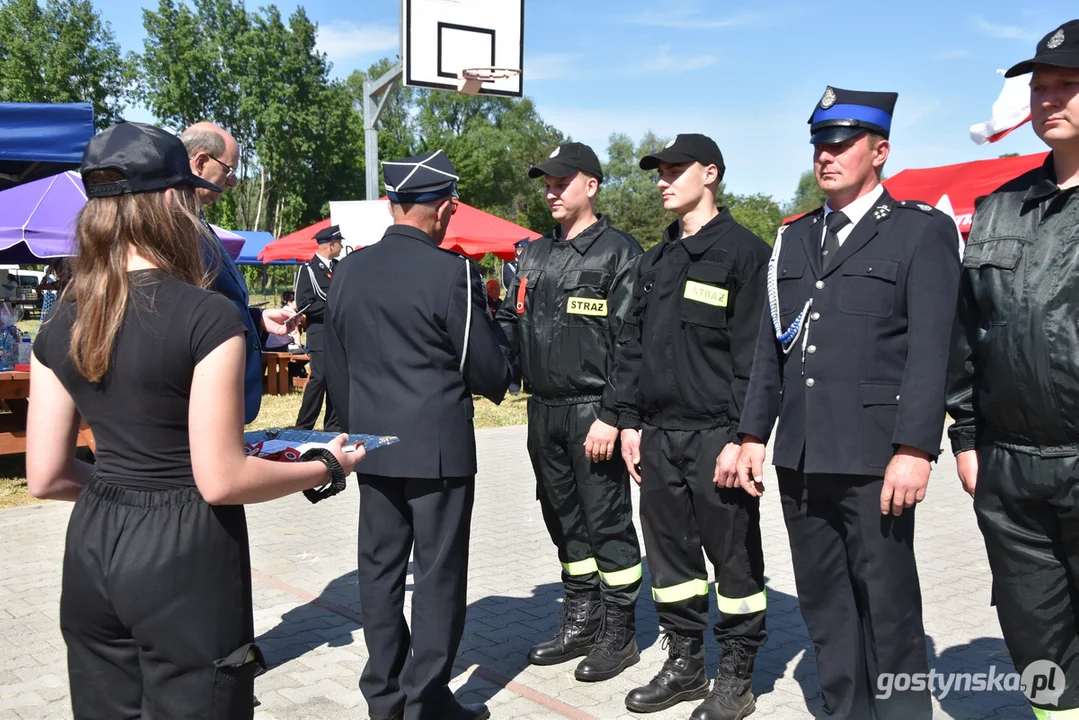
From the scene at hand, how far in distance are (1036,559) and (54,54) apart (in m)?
66.3

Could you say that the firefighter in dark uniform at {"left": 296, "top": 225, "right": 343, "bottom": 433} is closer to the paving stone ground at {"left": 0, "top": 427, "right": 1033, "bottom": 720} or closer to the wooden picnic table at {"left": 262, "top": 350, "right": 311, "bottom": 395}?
the paving stone ground at {"left": 0, "top": 427, "right": 1033, "bottom": 720}

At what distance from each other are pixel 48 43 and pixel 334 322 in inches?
2555

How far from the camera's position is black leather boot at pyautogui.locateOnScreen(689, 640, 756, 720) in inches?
148

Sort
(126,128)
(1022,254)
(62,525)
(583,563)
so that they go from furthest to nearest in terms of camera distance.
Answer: (62,525) → (583,563) → (1022,254) → (126,128)

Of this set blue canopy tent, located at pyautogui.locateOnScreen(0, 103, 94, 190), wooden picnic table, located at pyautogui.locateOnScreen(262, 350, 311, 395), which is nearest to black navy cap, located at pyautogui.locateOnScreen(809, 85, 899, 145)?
blue canopy tent, located at pyautogui.locateOnScreen(0, 103, 94, 190)

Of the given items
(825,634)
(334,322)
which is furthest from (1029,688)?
(334,322)

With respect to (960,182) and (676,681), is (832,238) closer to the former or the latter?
(676,681)

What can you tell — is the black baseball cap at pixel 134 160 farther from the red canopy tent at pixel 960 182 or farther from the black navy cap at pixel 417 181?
the red canopy tent at pixel 960 182

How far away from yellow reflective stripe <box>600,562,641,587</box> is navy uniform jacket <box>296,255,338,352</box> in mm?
6403

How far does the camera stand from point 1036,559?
2.68 m

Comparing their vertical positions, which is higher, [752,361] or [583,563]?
[752,361]

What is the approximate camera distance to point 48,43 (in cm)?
5850

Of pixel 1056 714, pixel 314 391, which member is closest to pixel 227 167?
pixel 1056 714

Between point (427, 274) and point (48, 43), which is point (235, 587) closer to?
point (427, 274)
